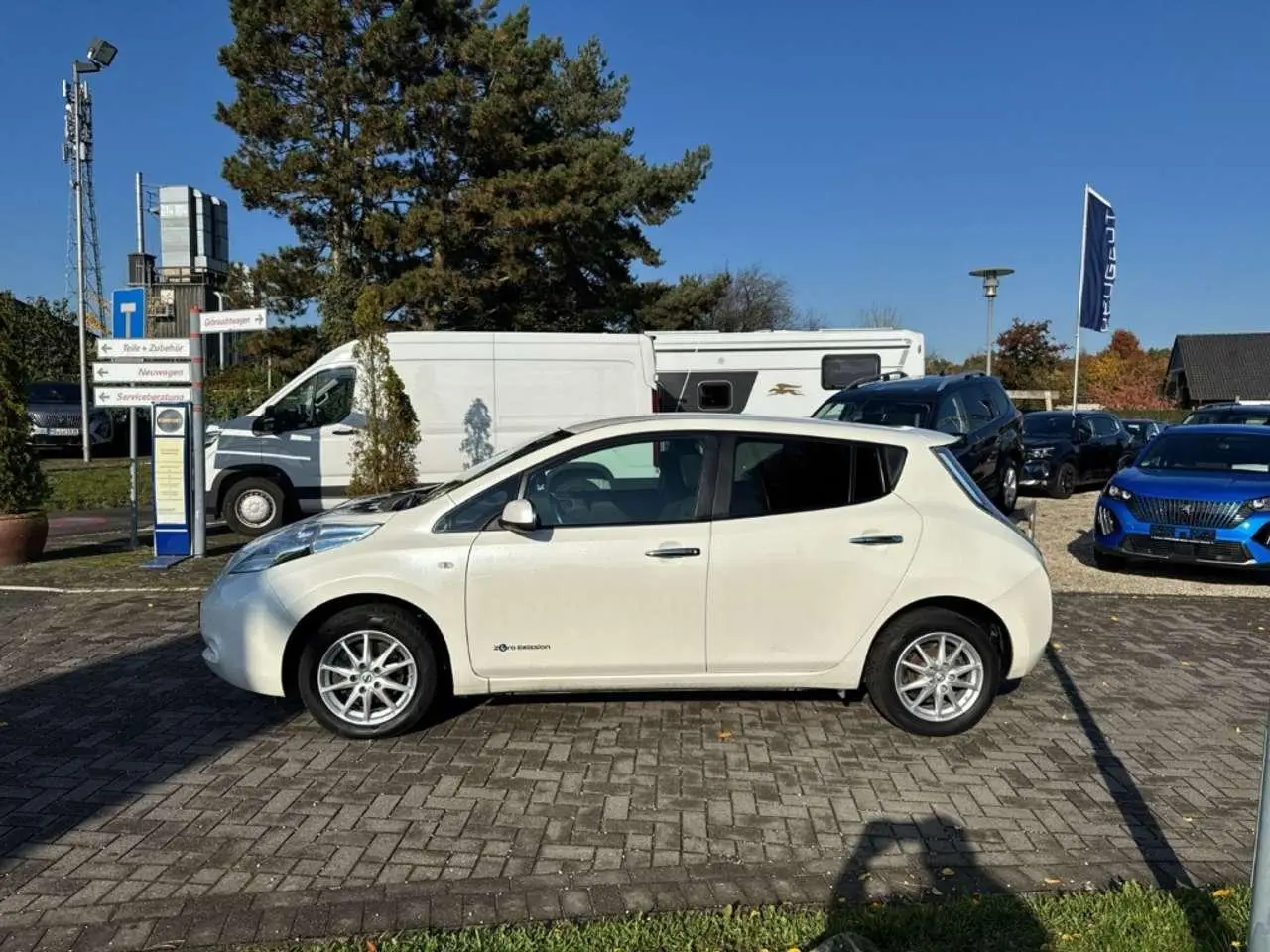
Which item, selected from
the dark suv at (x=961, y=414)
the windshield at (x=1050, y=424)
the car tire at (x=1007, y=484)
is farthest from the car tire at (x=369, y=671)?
the windshield at (x=1050, y=424)

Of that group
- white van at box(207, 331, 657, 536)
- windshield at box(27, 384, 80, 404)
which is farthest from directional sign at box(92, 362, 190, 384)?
windshield at box(27, 384, 80, 404)

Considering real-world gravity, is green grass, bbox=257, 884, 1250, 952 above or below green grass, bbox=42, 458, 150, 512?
above

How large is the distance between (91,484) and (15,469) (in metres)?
9.69

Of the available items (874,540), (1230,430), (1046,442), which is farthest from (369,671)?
(1046,442)

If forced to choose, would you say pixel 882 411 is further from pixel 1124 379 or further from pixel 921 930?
pixel 1124 379

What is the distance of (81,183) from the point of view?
24.3 m

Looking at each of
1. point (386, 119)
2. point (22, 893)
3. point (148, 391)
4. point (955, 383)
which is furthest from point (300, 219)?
point (22, 893)

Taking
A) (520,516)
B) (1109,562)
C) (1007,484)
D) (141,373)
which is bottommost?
(1109,562)

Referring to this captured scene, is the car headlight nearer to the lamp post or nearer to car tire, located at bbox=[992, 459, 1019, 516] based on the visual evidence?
car tire, located at bbox=[992, 459, 1019, 516]

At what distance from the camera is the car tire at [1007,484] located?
1245cm

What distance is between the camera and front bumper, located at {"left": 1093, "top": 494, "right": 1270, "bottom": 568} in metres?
8.85

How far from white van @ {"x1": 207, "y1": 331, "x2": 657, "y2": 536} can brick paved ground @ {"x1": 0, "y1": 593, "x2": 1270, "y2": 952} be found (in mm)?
5527

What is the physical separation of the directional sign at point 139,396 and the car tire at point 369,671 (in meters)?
6.41

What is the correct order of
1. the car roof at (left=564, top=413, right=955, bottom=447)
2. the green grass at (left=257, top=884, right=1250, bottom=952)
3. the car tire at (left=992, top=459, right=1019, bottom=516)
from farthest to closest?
the car tire at (left=992, top=459, right=1019, bottom=516)
the car roof at (left=564, top=413, right=955, bottom=447)
the green grass at (left=257, top=884, right=1250, bottom=952)
